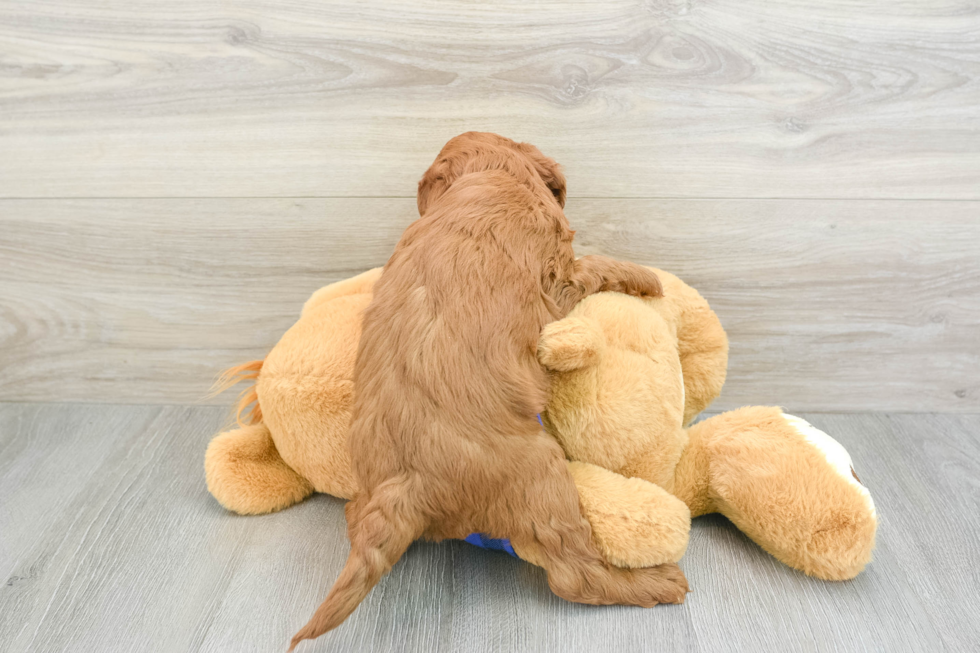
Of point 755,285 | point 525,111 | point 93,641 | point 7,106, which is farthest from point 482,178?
point 7,106

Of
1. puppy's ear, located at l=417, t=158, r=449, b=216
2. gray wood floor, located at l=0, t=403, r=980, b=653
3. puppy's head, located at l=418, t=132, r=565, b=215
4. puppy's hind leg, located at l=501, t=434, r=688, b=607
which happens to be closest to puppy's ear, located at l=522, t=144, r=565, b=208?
puppy's head, located at l=418, t=132, r=565, b=215

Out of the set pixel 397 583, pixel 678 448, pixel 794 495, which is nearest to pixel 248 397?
pixel 397 583

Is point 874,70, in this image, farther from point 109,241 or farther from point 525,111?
point 109,241

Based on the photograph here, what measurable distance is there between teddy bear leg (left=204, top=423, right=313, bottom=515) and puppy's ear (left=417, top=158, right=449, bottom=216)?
38cm

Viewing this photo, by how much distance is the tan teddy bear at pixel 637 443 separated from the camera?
71cm

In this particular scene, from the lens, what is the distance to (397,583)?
78 cm

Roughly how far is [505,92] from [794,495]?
0.63 metres

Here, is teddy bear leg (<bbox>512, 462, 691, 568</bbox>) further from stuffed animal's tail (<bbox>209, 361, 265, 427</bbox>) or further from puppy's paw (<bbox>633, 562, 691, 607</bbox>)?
stuffed animal's tail (<bbox>209, 361, 265, 427</bbox>)

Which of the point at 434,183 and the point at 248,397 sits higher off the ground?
the point at 434,183

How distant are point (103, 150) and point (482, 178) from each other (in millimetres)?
631

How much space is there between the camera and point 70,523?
0.89 m

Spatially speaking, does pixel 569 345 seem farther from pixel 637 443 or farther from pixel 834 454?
pixel 834 454

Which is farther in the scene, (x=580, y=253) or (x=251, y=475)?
(x=580, y=253)

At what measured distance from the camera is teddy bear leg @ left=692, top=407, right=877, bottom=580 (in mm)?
744
